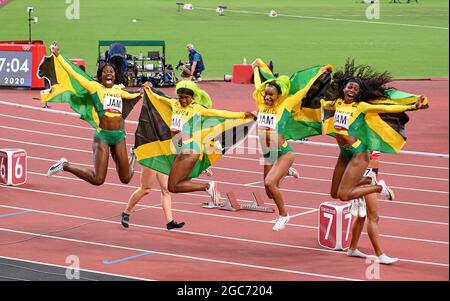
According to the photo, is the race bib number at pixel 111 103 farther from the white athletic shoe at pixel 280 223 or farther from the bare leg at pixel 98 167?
the white athletic shoe at pixel 280 223

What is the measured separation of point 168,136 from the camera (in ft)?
46.8

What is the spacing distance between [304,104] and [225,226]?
2.20 metres

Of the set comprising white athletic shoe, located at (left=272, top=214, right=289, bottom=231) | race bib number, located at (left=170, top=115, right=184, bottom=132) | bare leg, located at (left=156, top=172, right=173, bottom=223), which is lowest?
white athletic shoe, located at (left=272, top=214, right=289, bottom=231)

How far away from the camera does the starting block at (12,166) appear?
674 inches

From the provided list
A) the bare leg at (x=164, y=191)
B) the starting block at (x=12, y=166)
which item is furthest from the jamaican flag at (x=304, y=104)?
the starting block at (x=12, y=166)

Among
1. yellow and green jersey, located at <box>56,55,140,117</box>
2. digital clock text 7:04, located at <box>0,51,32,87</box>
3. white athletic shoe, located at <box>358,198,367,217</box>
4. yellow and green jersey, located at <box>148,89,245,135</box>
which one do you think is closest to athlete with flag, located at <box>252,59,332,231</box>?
yellow and green jersey, located at <box>148,89,245,135</box>

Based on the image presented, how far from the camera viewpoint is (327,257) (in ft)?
43.7

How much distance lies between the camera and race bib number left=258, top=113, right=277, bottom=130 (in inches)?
530

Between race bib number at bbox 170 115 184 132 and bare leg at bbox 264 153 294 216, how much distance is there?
49.1 inches

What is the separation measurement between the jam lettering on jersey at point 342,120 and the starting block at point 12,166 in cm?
631

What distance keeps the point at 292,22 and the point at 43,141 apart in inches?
1142

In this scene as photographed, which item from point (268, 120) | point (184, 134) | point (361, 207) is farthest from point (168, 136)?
point (361, 207)

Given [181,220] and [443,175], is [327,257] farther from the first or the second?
[443,175]

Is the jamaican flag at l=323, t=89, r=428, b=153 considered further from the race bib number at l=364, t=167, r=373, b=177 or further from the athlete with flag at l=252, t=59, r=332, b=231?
the athlete with flag at l=252, t=59, r=332, b=231
